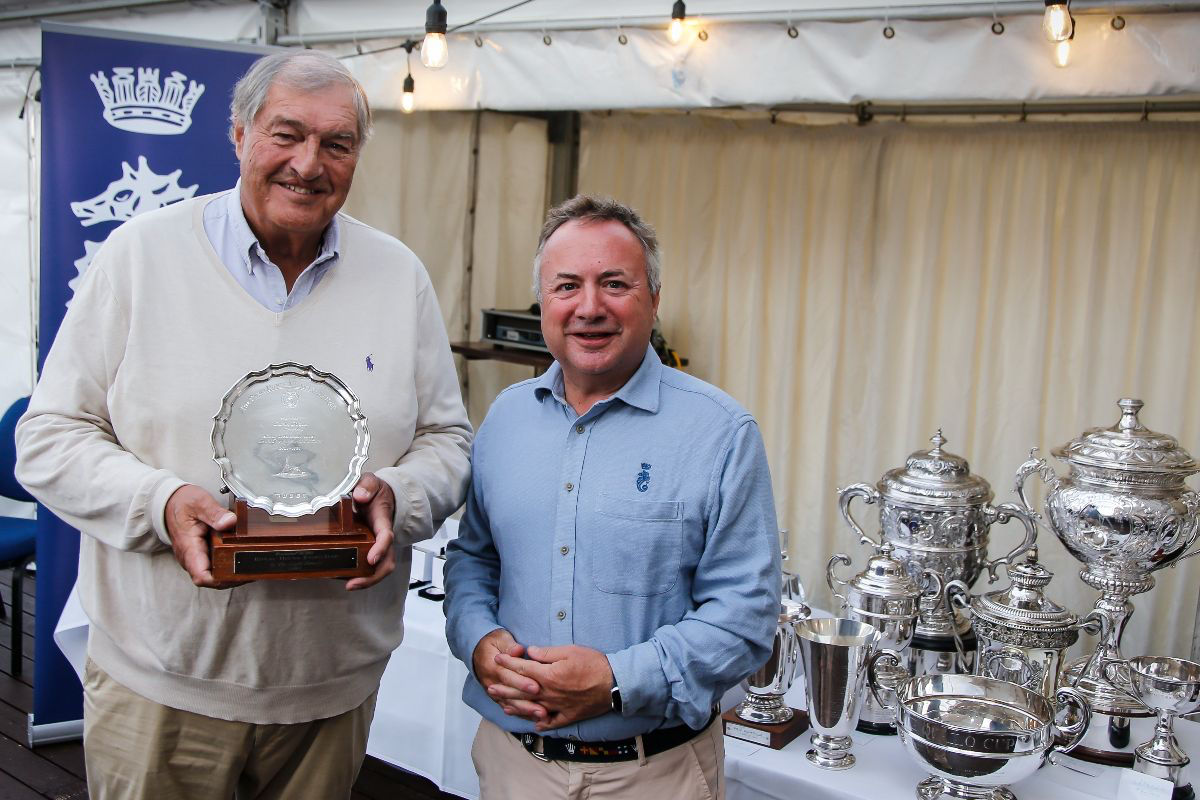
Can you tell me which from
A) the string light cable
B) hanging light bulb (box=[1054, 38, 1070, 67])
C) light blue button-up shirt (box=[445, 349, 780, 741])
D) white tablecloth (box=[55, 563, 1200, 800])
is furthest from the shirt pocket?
the string light cable

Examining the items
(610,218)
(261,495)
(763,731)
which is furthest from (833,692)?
(261,495)

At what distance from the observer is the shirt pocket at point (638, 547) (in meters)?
1.66

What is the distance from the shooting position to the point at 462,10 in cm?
420

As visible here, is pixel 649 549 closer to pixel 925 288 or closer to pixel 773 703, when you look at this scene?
pixel 773 703

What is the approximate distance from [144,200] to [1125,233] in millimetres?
3510

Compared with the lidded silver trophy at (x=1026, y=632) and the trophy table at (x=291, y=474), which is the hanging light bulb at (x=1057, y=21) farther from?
the trophy table at (x=291, y=474)

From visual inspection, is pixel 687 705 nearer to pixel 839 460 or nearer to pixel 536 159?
pixel 839 460

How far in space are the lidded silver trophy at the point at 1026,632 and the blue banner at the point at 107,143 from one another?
268 centimetres

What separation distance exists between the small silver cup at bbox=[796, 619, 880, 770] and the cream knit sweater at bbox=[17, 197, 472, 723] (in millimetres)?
845

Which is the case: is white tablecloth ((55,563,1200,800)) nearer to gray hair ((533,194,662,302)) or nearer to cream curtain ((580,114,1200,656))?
gray hair ((533,194,662,302))

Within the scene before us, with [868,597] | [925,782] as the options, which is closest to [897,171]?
[868,597]

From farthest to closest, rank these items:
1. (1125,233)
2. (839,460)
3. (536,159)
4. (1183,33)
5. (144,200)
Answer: (536,159) → (839,460) → (1125,233) → (144,200) → (1183,33)

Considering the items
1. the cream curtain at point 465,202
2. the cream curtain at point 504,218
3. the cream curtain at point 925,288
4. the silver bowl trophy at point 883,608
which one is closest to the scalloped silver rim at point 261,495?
the silver bowl trophy at point 883,608

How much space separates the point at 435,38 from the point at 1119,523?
2.67 metres
